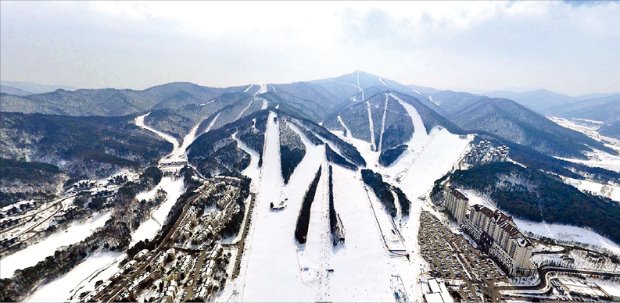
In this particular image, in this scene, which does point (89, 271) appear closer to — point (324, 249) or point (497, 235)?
point (324, 249)

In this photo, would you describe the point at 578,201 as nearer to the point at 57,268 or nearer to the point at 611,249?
the point at 611,249

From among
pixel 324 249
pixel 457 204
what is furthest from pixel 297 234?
pixel 457 204

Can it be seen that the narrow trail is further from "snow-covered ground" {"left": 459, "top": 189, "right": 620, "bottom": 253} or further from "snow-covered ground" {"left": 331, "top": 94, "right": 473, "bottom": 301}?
"snow-covered ground" {"left": 459, "top": 189, "right": 620, "bottom": 253}

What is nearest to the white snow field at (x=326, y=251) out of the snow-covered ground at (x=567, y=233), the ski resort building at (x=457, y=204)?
the ski resort building at (x=457, y=204)

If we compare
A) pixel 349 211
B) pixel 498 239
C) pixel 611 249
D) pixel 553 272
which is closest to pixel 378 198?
pixel 349 211

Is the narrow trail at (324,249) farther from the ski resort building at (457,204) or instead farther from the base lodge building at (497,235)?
the base lodge building at (497,235)

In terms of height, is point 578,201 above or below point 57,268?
above
